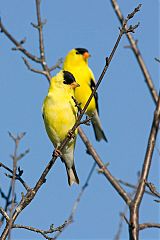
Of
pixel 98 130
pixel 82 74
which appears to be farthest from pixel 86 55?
pixel 98 130

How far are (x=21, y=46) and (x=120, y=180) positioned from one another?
2.62 m

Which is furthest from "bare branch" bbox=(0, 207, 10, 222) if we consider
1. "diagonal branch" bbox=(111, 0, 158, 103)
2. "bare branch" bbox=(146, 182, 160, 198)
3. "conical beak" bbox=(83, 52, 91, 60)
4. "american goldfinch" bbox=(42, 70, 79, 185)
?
"conical beak" bbox=(83, 52, 91, 60)

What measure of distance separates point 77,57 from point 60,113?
3550 millimetres

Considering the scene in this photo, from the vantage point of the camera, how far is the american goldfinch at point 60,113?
4.75 meters

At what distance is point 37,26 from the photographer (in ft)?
17.8

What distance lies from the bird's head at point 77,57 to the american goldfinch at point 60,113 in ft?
9.72

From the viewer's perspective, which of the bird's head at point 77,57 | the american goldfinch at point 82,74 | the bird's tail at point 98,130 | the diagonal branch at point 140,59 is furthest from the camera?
the bird's tail at point 98,130

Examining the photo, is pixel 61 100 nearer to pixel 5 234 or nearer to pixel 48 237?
pixel 48 237

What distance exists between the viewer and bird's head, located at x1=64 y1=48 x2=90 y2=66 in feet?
26.6

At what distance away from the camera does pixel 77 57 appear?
8.18 metres

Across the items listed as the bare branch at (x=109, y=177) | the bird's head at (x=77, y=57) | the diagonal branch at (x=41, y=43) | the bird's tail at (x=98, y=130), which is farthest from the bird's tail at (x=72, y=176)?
the bird's tail at (x=98, y=130)

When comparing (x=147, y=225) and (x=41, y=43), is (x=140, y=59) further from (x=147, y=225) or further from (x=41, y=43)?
(x=41, y=43)

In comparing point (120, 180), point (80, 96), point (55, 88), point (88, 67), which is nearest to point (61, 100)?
point (55, 88)

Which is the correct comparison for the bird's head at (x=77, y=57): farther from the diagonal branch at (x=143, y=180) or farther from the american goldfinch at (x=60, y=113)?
the diagonal branch at (x=143, y=180)
